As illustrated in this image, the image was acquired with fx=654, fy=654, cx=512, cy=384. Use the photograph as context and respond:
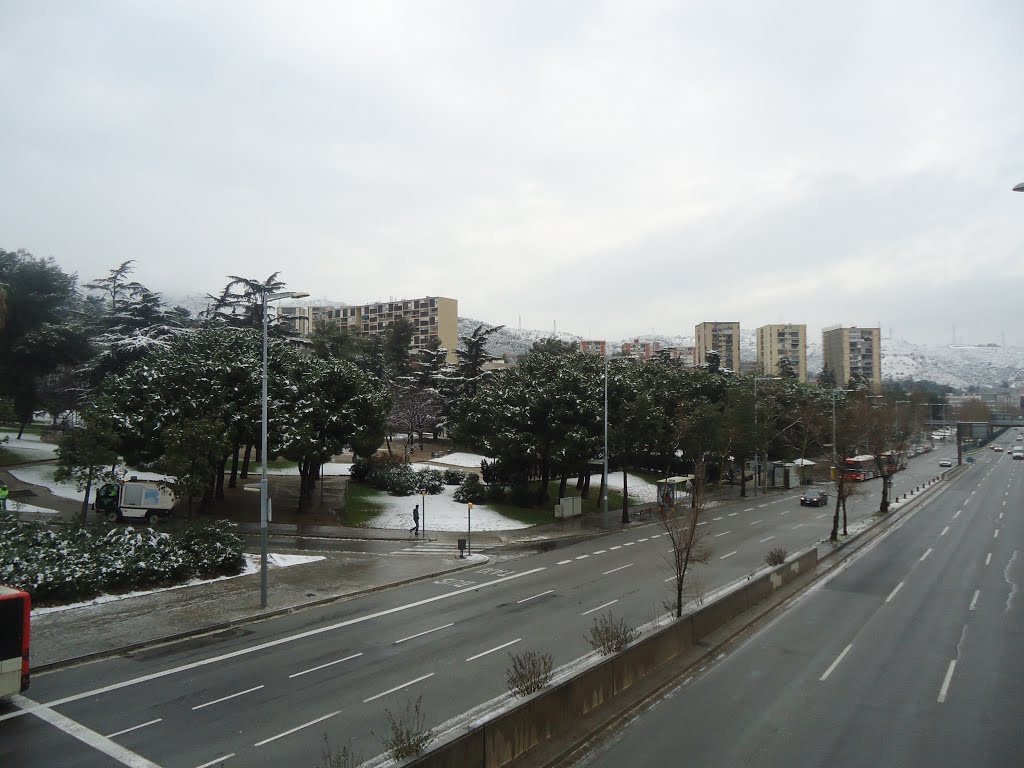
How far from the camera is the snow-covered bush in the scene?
1898cm

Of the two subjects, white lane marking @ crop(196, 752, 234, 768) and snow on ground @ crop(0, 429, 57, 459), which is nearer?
white lane marking @ crop(196, 752, 234, 768)

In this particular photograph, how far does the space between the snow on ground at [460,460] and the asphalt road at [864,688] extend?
38.4 meters

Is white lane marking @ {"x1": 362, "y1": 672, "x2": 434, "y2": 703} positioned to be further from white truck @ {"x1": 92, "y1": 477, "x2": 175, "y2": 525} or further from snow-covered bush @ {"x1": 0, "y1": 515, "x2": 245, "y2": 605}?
white truck @ {"x1": 92, "y1": 477, "x2": 175, "y2": 525}

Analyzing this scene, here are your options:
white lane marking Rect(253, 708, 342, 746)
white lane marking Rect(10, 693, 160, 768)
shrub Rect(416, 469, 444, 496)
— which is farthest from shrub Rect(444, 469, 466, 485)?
white lane marking Rect(253, 708, 342, 746)

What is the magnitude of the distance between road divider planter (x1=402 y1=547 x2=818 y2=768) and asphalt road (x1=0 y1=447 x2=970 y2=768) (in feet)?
7.08

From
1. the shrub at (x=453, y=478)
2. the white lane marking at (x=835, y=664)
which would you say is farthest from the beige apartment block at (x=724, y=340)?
the white lane marking at (x=835, y=664)

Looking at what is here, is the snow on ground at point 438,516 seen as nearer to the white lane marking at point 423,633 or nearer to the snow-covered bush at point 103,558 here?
the snow-covered bush at point 103,558

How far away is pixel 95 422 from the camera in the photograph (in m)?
27.8

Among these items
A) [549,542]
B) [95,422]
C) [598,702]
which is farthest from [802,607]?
[95,422]

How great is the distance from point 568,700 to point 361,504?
2949cm

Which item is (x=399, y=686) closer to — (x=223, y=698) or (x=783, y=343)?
(x=223, y=698)

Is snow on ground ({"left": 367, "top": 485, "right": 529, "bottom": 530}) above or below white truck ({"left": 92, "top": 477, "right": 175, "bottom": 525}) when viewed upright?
below

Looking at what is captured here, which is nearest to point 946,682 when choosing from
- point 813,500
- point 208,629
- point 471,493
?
point 208,629

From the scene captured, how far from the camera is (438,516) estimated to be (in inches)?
1492
